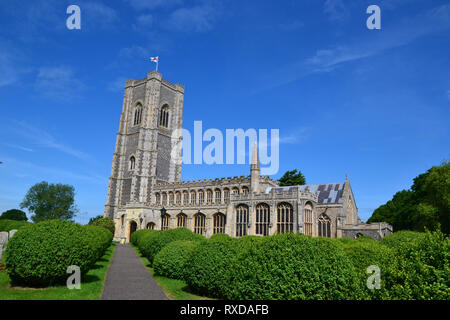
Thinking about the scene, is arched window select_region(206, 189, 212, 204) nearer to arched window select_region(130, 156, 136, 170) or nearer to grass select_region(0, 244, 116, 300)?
arched window select_region(130, 156, 136, 170)

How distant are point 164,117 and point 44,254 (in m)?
53.3

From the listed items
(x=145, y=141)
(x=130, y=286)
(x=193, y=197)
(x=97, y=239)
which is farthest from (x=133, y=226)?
(x=130, y=286)

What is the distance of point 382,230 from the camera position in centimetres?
3494

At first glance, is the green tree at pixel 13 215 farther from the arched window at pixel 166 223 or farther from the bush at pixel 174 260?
the bush at pixel 174 260

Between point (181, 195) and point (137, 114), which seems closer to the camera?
point (181, 195)

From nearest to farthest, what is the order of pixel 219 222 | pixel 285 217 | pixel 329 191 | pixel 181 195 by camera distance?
pixel 285 217 < pixel 329 191 < pixel 219 222 < pixel 181 195

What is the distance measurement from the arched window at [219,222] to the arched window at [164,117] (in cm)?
2765

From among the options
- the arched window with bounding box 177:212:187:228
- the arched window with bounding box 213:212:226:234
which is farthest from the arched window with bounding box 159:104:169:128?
the arched window with bounding box 213:212:226:234

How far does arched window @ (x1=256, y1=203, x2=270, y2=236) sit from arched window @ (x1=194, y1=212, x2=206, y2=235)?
9471mm

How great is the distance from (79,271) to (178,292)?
4.02 m

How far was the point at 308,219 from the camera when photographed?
34562mm

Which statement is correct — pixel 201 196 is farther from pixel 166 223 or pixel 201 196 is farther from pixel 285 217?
pixel 285 217
